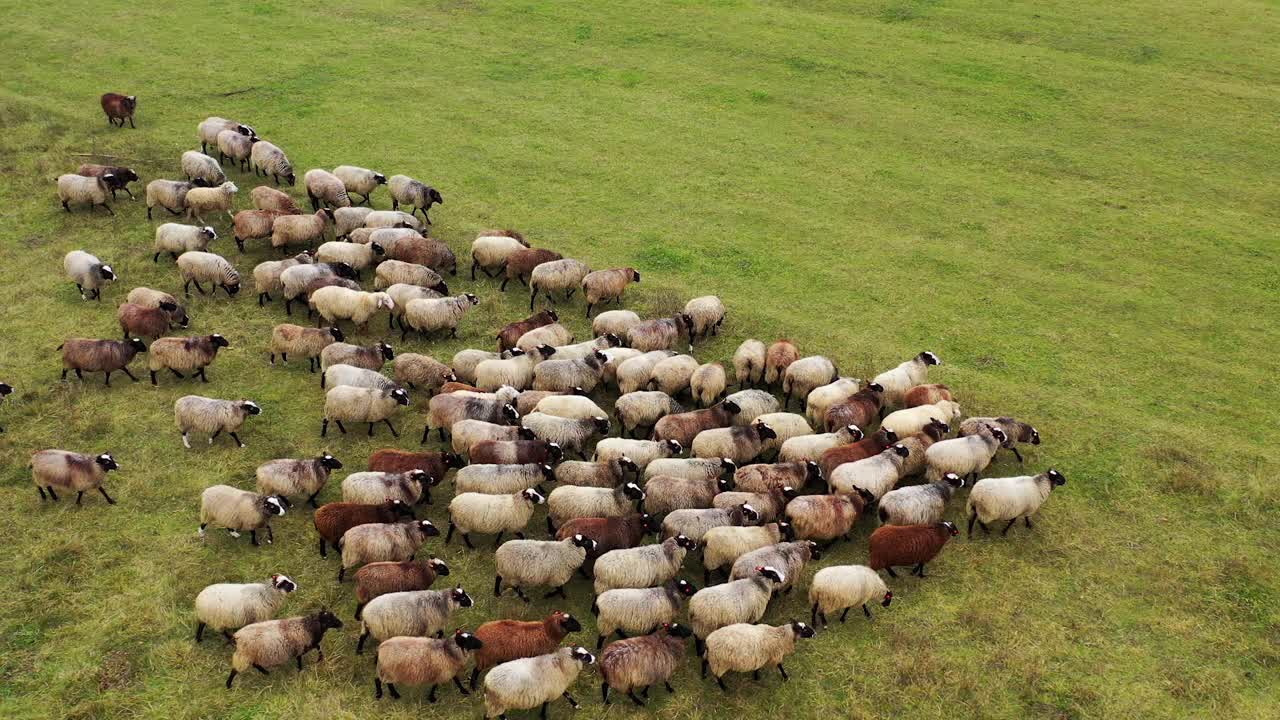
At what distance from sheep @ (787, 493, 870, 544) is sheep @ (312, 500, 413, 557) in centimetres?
474

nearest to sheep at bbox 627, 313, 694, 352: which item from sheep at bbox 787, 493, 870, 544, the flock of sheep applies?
the flock of sheep

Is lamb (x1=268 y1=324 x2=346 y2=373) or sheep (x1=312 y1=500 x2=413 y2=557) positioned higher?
lamb (x1=268 y1=324 x2=346 y2=373)

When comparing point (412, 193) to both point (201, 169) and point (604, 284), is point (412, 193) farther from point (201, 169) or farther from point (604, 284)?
point (604, 284)

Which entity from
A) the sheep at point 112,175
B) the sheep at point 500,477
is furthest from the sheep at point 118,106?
the sheep at point 500,477

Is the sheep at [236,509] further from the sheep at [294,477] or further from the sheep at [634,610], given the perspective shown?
the sheep at [634,610]

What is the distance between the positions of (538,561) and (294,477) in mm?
3463

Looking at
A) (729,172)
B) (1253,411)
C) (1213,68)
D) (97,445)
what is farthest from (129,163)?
(1213,68)

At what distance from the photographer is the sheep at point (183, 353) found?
45.7ft

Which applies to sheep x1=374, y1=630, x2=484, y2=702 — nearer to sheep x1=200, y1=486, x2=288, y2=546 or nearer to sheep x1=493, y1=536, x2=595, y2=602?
sheep x1=493, y1=536, x2=595, y2=602

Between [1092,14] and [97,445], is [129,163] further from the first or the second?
[1092,14]

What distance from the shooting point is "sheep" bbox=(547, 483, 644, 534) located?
455 inches

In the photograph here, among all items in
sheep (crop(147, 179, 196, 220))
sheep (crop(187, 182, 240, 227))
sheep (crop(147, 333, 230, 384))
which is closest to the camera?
sheep (crop(147, 333, 230, 384))

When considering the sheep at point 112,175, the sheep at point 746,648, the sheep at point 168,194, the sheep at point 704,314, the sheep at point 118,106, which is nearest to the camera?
the sheep at point 746,648

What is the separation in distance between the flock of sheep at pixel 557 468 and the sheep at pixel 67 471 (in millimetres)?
25
